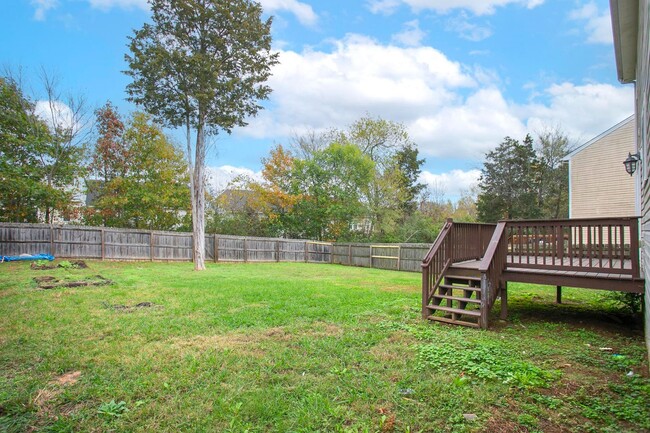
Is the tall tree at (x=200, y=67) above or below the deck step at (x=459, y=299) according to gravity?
above

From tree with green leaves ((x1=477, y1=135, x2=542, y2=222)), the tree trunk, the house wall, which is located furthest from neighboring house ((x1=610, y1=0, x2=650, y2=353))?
tree with green leaves ((x1=477, y1=135, x2=542, y2=222))

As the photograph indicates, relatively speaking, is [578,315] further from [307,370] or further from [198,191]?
[198,191]

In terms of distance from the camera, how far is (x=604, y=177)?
1354 cm

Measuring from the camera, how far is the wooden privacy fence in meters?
12.2

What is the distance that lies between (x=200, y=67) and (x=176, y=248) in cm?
805

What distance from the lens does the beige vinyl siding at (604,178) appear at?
12.9 meters

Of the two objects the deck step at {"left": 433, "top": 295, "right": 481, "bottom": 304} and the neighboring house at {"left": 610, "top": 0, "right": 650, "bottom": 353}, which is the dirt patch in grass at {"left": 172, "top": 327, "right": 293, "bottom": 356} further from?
the neighboring house at {"left": 610, "top": 0, "right": 650, "bottom": 353}

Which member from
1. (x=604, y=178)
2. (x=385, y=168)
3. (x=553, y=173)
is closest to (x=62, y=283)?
(x=604, y=178)

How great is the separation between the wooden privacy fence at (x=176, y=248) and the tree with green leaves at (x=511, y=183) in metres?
11.8

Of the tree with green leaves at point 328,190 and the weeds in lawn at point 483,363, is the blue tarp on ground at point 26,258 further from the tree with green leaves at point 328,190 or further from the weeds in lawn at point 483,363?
the weeds in lawn at point 483,363

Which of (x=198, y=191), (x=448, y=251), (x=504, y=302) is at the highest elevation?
(x=198, y=191)

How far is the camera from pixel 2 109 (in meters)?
14.1

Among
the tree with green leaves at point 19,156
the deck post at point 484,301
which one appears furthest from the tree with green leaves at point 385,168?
the tree with green leaves at point 19,156

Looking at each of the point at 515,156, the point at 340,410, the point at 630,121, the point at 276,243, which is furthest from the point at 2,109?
the point at 515,156
